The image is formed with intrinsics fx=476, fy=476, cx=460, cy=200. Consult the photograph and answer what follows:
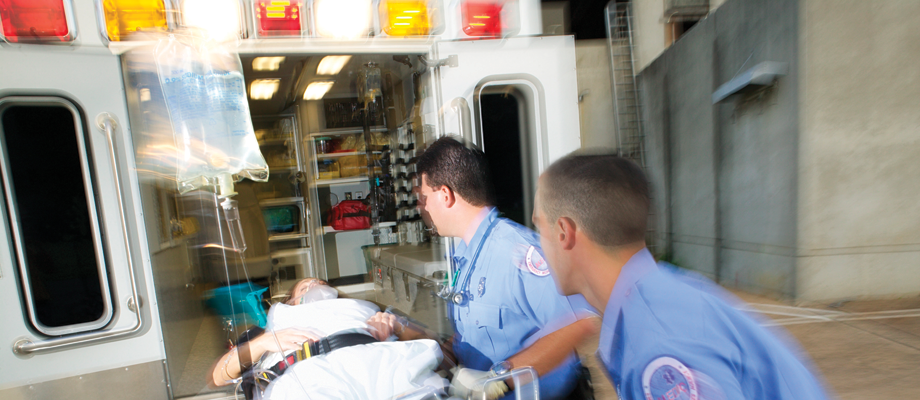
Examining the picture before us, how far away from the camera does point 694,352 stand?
0.80 meters

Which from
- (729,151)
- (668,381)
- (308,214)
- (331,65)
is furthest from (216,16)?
(729,151)

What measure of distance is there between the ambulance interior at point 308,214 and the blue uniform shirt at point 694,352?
1.92 m

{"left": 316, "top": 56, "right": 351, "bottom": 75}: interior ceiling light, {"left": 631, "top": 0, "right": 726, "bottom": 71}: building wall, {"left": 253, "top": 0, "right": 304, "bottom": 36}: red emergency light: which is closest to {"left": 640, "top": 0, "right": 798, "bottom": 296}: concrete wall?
{"left": 631, "top": 0, "right": 726, "bottom": 71}: building wall

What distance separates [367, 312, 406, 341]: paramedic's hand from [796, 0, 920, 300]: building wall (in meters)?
5.41

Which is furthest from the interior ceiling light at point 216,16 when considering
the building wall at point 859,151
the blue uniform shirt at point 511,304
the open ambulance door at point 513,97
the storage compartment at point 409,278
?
the building wall at point 859,151

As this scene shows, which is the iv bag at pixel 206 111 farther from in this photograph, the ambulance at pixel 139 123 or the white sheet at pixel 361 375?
the white sheet at pixel 361 375

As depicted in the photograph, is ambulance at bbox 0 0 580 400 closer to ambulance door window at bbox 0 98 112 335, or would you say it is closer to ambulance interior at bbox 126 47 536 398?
ambulance door window at bbox 0 98 112 335

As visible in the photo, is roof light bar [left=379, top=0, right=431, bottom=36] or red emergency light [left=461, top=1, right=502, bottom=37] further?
red emergency light [left=461, top=1, right=502, bottom=37]

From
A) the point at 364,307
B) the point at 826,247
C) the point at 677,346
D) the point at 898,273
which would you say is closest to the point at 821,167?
the point at 826,247

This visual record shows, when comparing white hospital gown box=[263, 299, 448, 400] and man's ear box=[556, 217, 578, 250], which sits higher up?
man's ear box=[556, 217, 578, 250]

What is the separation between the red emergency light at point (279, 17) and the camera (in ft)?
5.48

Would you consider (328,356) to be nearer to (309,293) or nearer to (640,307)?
(309,293)

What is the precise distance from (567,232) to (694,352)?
460 mm

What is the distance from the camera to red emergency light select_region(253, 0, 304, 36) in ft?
5.48
